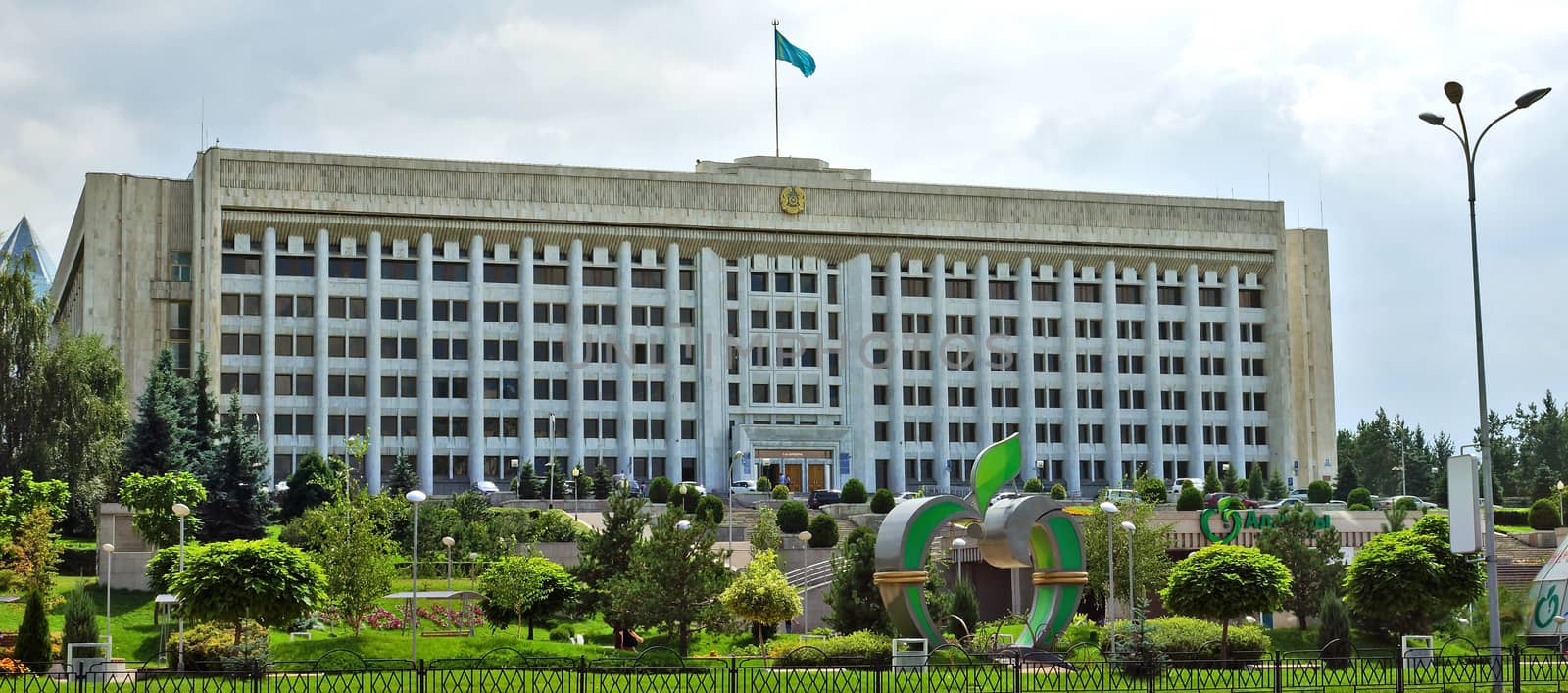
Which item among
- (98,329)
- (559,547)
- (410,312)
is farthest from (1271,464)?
(98,329)

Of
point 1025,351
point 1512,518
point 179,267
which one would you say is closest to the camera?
point 1512,518

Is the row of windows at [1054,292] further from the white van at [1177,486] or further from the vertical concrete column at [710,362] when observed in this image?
the white van at [1177,486]

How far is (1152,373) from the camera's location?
90.8m

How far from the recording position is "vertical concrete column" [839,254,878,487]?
284 feet

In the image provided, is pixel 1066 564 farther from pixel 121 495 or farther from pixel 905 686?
pixel 121 495

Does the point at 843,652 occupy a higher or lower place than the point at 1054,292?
lower

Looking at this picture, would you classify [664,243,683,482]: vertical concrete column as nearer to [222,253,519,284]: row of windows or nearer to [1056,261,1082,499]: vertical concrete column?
[222,253,519,284]: row of windows

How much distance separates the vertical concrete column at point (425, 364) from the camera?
81438 millimetres

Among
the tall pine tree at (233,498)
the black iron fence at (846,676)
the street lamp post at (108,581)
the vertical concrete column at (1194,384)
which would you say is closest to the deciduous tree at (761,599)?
the black iron fence at (846,676)

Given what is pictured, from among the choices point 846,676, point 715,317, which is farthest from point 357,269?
point 846,676

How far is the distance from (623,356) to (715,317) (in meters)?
4.80

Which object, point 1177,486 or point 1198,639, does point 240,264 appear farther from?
point 1198,639

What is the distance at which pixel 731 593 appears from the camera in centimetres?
3797

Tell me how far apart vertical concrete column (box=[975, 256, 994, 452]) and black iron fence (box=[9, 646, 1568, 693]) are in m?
55.9
